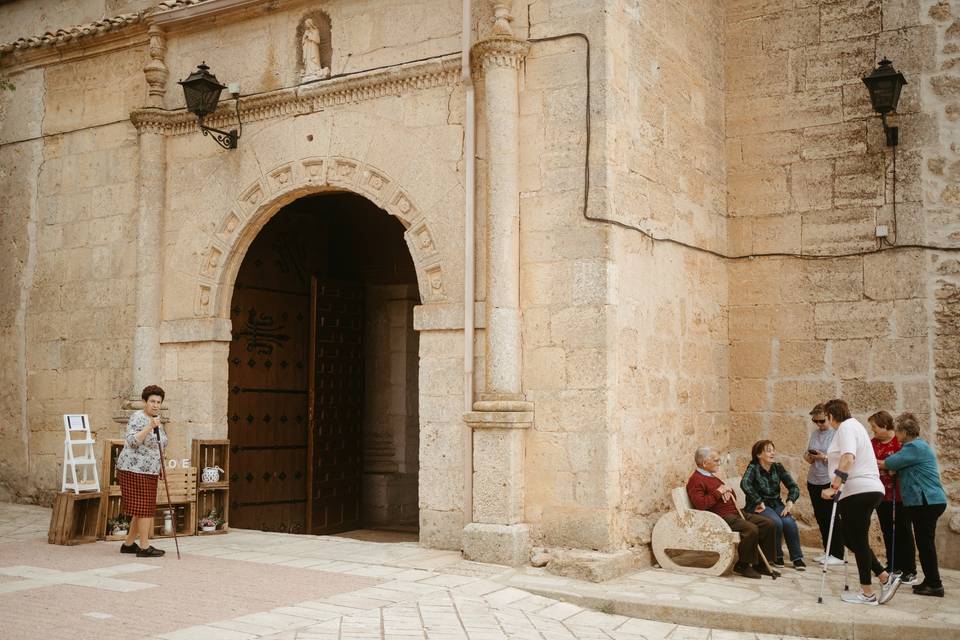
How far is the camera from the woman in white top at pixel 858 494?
6.10 m

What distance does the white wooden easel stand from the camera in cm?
841

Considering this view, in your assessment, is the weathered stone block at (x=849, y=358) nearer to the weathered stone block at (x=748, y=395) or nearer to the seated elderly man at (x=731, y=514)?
the weathered stone block at (x=748, y=395)

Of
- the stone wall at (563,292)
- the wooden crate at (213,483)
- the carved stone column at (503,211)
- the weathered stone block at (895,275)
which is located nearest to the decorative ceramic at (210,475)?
the wooden crate at (213,483)

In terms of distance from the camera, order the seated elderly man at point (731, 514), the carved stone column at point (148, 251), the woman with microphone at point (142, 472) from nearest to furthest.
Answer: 1. the seated elderly man at point (731, 514)
2. the woman with microphone at point (142, 472)
3. the carved stone column at point (148, 251)

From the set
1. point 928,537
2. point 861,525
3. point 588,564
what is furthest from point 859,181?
point 588,564

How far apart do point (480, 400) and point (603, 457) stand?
98 cm

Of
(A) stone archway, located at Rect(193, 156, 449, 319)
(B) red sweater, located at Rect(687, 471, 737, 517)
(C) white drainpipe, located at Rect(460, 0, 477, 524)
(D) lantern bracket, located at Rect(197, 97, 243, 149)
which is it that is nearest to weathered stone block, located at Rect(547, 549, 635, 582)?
(B) red sweater, located at Rect(687, 471, 737, 517)

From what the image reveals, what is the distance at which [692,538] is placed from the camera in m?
7.05

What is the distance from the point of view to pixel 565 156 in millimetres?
7207

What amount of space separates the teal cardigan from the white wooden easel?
6.28m

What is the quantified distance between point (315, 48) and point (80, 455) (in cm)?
441

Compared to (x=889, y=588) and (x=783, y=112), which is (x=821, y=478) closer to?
(x=889, y=588)

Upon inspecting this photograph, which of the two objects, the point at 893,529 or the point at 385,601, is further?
the point at 893,529

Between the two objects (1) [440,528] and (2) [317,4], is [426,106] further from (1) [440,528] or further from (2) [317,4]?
(1) [440,528]
